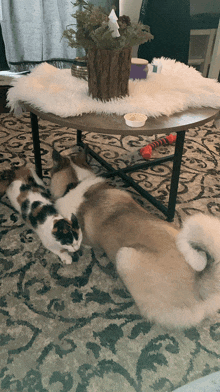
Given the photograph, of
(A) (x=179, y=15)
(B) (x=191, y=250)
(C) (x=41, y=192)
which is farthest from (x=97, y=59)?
(A) (x=179, y=15)

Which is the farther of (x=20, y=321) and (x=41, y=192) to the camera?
(x=41, y=192)

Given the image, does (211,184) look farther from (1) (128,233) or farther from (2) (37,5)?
(2) (37,5)

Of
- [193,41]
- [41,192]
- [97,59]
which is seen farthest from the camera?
[193,41]

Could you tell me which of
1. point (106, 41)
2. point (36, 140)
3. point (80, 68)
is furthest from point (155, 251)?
point (80, 68)

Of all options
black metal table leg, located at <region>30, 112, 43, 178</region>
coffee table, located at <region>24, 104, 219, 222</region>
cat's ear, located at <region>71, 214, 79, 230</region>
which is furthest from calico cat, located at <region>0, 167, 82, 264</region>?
coffee table, located at <region>24, 104, 219, 222</region>

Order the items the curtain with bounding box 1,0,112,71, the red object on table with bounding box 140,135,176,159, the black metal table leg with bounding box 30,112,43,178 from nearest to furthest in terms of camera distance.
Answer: the black metal table leg with bounding box 30,112,43,178 → the red object on table with bounding box 140,135,176,159 → the curtain with bounding box 1,0,112,71

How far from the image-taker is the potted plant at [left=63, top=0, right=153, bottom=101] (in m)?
1.23

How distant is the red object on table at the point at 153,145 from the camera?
2.12 m

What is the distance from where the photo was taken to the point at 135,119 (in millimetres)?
1290

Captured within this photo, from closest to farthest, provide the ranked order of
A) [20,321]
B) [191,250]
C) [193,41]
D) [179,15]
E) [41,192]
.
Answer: [191,250] → [20,321] → [41,192] → [179,15] → [193,41]

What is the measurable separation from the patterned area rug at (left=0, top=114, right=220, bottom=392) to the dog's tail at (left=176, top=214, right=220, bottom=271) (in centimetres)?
32

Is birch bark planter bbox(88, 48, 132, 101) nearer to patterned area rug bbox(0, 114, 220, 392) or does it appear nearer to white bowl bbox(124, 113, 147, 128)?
white bowl bbox(124, 113, 147, 128)

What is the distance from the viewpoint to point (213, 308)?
1.00 metres

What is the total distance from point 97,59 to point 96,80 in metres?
0.10
